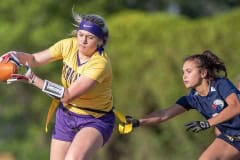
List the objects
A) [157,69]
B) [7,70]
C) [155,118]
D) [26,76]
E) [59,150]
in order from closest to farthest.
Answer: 1. [26,76]
2. [7,70]
3. [59,150]
4. [155,118]
5. [157,69]

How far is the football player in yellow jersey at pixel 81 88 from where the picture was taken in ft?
26.8

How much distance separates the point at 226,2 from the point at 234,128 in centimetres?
1793

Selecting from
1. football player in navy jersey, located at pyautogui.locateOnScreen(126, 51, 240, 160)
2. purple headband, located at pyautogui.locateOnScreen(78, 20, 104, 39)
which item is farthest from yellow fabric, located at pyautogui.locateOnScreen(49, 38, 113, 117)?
football player in navy jersey, located at pyautogui.locateOnScreen(126, 51, 240, 160)

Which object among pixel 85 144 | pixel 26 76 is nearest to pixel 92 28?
pixel 26 76

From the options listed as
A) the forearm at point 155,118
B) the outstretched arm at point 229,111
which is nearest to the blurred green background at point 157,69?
the forearm at point 155,118

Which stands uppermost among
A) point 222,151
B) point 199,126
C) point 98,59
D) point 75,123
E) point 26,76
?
point 98,59

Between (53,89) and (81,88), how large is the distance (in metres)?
0.24

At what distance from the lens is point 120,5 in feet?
81.2

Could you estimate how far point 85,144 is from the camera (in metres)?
8.18

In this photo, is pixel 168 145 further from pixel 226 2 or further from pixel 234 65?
pixel 226 2

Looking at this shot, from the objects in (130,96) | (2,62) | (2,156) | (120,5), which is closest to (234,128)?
(2,62)

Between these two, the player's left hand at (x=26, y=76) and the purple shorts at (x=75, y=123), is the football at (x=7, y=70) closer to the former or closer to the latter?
the player's left hand at (x=26, y=76)

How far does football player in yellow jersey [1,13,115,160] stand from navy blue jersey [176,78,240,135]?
813 mm

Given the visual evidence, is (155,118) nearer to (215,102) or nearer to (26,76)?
(215,102)
